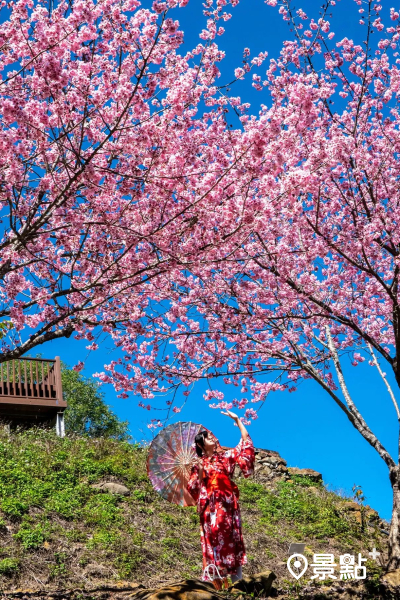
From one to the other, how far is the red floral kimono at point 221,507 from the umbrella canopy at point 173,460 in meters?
0.58

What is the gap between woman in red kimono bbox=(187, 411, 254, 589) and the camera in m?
5.59

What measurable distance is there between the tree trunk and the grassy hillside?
0.93 ft

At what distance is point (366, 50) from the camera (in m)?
8.80

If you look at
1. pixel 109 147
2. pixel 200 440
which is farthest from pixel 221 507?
pixel 109 147

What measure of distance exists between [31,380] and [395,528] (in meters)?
11.8

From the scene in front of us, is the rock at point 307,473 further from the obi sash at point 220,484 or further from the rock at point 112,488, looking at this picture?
the obi sash at point 220,484

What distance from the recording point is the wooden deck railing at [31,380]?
16.7m

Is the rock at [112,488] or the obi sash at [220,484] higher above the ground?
the rock at [112,488]

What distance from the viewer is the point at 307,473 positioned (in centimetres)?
1455

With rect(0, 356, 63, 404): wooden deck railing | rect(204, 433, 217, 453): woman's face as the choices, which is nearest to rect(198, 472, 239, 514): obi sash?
rect(204, 433, 217, 453): woman's face

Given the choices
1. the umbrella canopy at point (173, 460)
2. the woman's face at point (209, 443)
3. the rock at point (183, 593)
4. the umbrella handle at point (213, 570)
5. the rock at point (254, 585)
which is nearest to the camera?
the rock at point (183, 593)

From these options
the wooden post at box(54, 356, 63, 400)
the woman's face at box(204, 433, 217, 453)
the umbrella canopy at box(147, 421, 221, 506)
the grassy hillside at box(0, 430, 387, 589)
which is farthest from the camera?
the wooden post at box(54, 356, 63, 400)

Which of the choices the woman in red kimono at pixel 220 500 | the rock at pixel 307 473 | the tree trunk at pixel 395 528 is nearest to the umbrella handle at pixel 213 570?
the woman in red kimono at pixel 220 500

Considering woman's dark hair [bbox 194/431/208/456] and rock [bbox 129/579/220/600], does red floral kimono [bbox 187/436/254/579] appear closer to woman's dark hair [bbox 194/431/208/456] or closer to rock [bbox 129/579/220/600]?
woman's dark hair [bbox 194/431/208/456]
